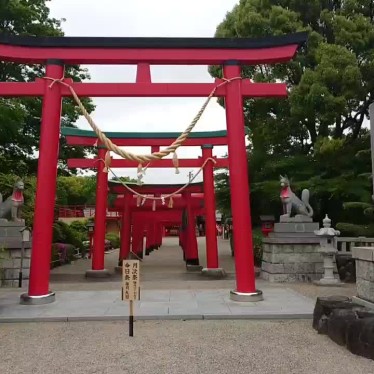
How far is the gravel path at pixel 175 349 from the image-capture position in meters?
4.21

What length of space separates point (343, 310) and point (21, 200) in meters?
8.95

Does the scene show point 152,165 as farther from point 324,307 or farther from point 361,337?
point 361,337

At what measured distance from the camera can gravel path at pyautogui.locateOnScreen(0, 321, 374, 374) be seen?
4.21m

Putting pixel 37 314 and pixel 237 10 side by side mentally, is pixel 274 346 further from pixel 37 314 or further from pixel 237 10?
pixel 237 10

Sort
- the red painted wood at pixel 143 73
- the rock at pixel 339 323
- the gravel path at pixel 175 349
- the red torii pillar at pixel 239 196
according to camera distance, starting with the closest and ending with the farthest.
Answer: the gravel path at pixel 175 349, the rock at pixel 339 323, the red torii pillar at pixel 239 196, the red painted wood at pixel 143 73

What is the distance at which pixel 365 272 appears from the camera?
20.8 feet

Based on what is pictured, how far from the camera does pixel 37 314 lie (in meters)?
6.59

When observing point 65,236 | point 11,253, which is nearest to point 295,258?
point 11,253

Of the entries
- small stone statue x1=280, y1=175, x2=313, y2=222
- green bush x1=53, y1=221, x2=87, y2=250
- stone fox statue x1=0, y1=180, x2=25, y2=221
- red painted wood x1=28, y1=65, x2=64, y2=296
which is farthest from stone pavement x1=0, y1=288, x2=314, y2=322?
green bush x1=53, y1=221, x2=87, y2=250

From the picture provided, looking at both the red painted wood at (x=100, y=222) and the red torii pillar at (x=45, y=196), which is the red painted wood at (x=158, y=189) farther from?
the red torii pillar at (x=45, y=196)

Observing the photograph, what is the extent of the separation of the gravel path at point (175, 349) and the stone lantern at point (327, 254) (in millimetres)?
4661

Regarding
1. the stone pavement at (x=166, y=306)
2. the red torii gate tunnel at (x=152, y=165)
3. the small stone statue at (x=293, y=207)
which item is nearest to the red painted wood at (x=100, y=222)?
the red torii gate tunnel at (x=152, y=165)

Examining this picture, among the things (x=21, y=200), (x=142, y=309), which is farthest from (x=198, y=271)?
(x=142, y=309)

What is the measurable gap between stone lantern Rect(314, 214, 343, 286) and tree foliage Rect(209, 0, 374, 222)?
3.01 metres
